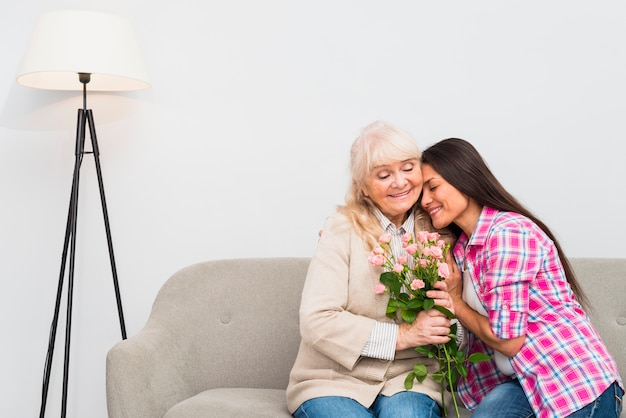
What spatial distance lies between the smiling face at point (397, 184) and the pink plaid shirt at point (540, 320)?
244 mm

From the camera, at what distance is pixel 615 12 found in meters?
2.76

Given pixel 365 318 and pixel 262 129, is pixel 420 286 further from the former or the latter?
pixel 262 129

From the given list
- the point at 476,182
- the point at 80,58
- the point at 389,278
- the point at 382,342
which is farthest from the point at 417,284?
the point at 80,58

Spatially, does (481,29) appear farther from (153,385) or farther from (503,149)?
(153,385)

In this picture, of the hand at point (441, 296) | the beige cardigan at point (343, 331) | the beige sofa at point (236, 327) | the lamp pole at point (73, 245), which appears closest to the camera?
the hand at point (441, 296)

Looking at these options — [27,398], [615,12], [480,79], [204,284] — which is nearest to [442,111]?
[480,79]

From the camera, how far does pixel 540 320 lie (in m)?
1.92

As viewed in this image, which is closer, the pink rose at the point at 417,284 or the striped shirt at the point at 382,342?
the pink rose at the point at 417,284

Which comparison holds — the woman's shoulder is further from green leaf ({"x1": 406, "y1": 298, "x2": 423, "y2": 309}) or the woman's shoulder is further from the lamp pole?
the lamp pole

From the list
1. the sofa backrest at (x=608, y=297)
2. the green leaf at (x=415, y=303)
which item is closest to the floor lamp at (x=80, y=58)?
the green leaf at (x=415, y=303)

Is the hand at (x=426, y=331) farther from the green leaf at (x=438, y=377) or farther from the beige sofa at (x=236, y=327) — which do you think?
the beige sofa at (x=236, y=327)

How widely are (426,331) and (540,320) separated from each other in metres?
0.29

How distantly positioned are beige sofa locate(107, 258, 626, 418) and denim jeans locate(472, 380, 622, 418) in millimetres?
576

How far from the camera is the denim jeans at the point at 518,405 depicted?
6.00 ft
